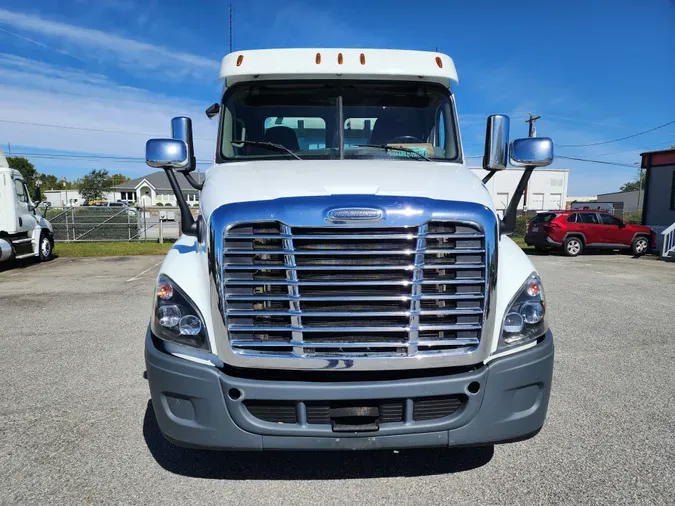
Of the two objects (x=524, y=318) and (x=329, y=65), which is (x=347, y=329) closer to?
(x=524, y=318)

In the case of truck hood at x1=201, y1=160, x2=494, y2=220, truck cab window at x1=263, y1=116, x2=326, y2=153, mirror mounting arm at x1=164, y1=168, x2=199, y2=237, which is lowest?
mirror mounting arm at x1=164, y1=168, x2=199, y2=237

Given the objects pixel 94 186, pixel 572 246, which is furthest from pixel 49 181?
pixel 572 246

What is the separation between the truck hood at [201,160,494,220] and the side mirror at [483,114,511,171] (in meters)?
0.55

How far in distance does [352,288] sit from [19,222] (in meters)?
13.5

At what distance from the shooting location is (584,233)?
17.6m

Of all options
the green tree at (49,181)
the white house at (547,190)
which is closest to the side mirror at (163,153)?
the white house at (547,190)

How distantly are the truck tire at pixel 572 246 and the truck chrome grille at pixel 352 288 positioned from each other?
54.3 feet

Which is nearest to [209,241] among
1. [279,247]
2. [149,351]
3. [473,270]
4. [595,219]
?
[279,247]

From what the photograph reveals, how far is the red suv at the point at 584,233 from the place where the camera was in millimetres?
17438

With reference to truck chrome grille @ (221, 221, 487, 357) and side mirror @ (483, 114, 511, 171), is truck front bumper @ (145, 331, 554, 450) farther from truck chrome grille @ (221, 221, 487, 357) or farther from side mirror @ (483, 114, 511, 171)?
side mirror @ (483, 114, 511, 171)

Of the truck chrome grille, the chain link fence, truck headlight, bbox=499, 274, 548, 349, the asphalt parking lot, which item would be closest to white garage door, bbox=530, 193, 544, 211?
the chain link fence

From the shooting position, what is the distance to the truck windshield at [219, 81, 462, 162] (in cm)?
391

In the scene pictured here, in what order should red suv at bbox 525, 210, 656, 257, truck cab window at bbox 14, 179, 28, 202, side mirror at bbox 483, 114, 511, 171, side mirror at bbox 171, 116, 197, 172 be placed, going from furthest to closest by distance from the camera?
red suv at bbox 525, 210, 656, 257, truck cab window at bbox 14, 179, 28, 202, side mirror at bbox 171, 116, 197, 172, side mirror at bbox 483, 114, 511, 171

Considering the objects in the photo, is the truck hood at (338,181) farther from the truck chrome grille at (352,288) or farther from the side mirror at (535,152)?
the side mirror at (535,152)
